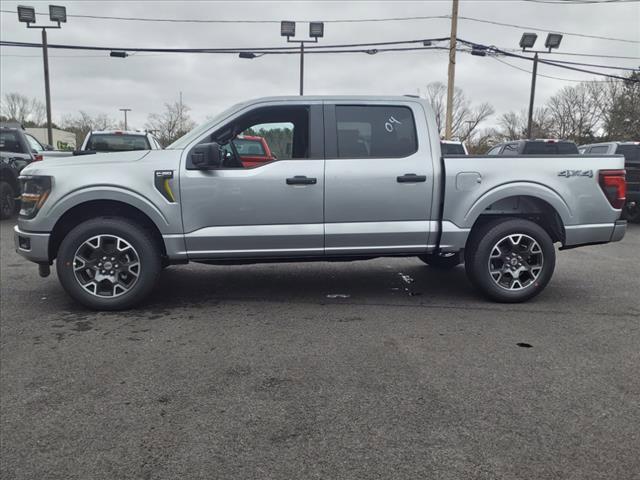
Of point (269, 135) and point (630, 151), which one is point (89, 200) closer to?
point (269, 135)

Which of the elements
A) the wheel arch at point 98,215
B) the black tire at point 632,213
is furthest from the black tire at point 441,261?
the black tire at point 632,213

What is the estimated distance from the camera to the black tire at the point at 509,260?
16.5ft

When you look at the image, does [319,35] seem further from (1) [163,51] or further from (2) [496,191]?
(2) [496,191]

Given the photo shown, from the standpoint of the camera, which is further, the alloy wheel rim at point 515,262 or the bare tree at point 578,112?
the bare tree at point 578,112

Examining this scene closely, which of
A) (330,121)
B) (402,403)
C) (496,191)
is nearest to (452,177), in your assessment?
(496,191)

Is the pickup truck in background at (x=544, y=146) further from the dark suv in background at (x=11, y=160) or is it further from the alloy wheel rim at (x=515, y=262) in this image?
the dark suv in background at (x=11, y=160)

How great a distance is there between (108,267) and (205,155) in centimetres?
142

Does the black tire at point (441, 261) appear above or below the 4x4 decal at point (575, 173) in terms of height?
below

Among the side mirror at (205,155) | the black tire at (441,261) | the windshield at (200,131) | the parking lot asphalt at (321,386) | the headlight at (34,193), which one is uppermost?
the windshield at (200,131)

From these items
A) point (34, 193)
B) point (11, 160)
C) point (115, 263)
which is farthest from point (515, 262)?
point (11, 160)

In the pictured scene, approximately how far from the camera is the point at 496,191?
4965mm

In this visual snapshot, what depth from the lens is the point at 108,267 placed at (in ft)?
15.6

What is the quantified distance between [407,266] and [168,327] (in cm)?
368

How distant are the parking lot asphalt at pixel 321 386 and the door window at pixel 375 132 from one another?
152cm
